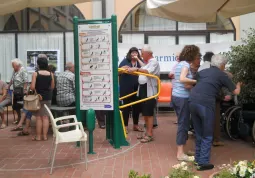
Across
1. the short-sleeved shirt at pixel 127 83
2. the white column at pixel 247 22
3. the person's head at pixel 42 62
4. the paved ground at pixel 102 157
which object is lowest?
the paved ground at pixel 102 157

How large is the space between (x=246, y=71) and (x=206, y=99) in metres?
1.94

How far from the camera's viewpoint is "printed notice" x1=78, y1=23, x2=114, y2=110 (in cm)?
608

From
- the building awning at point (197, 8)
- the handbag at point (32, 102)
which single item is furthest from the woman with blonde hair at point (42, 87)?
the building awning at point (197, 8)

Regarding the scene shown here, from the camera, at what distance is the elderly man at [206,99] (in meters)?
4.94

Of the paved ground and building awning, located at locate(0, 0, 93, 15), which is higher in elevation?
building awning, located at locate(0, 0, 93, 15)

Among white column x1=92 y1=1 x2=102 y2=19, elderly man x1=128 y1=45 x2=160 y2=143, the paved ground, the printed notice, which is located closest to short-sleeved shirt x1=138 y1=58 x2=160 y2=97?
elderly man x1=128 y1=45 x2=160 y2=143

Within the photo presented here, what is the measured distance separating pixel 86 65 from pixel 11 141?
225 cm

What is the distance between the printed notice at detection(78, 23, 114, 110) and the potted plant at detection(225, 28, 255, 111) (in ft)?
7.49

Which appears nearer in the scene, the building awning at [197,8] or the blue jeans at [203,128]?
the blue jeans at [203,128]

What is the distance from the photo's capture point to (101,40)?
608 centimetres

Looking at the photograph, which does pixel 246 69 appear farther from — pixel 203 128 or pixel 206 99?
pixel 203 128

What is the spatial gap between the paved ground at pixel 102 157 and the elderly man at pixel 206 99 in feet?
1.07

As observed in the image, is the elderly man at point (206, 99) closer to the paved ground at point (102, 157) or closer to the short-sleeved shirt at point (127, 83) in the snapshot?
the paved ground at point (102, 157)

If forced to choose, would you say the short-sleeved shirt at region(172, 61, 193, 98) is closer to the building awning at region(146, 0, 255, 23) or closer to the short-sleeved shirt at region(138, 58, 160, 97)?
the building awning at region(146, 0, 255, 23)
